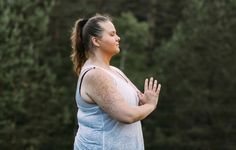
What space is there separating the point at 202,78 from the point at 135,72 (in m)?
2.36

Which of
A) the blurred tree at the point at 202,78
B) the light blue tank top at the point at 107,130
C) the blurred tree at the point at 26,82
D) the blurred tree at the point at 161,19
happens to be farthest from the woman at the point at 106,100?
the blurred tree at the point at 161,19

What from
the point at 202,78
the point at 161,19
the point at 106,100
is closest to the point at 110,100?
the point at 106,100

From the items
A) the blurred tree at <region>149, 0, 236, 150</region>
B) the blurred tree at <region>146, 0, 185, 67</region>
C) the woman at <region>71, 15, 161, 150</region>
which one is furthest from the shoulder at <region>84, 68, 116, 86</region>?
the blurred tree at <region>146, 0, 185, 67</region>

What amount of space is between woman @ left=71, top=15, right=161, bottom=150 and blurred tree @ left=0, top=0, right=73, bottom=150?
13.8 metres

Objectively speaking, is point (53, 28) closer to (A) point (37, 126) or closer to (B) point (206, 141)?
(A) point (37, 126)

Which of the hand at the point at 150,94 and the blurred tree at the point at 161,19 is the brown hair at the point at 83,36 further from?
the blurred tree at the point at 161,19

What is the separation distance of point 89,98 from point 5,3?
15.0m

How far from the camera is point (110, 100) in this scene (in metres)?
2.88

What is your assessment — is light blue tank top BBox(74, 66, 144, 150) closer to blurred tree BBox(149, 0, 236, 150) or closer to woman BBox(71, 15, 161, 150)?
woman BBox(71, 15, 161, 150)

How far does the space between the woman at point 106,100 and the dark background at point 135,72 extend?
13864 mm

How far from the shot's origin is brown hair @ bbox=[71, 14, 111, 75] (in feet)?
10.1

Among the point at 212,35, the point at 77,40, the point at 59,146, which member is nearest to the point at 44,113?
the point at 59,146

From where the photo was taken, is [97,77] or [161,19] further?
[161,19]

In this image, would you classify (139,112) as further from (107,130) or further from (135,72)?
(135,72)
